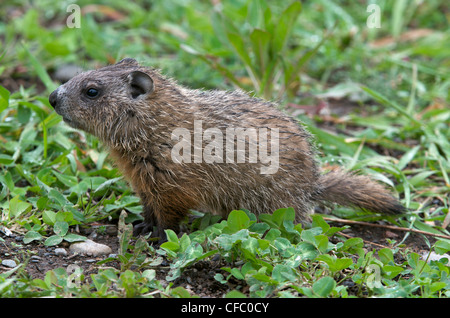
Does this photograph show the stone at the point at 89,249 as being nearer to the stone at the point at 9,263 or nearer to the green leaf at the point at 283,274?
the stone at the point at 9,263

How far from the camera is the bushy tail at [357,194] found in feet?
15.4

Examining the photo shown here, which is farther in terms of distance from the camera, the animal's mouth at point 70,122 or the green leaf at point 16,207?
the animal's mouth at point 70,122

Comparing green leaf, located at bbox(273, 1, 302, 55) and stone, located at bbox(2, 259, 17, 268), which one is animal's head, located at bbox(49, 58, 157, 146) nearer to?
stone, located at bbox(2, 259, 17, 268)

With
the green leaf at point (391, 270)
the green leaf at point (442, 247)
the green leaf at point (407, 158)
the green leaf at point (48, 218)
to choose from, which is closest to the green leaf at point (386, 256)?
→ the green leaf at point (391, 270)

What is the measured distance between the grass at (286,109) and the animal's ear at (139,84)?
854mm

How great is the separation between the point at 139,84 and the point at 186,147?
2.11 feet

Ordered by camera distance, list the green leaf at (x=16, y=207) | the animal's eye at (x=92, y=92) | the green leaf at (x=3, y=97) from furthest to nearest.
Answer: the green leaf at (x=3, y=97)
the animal's eye at (x=92, y=92)
the green leaf at (x=16, y=207)

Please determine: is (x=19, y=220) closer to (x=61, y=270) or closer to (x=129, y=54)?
(x=61, y=270)

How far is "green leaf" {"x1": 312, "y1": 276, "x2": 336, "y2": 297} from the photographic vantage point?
10.7 feet

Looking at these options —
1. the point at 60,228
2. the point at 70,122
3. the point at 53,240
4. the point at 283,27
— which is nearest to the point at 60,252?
the point at 53,240

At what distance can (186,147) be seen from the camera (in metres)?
4.32

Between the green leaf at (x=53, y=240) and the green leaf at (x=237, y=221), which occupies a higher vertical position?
the green leaf at (x=237, y=221)

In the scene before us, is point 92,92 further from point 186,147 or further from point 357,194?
point 357,194
